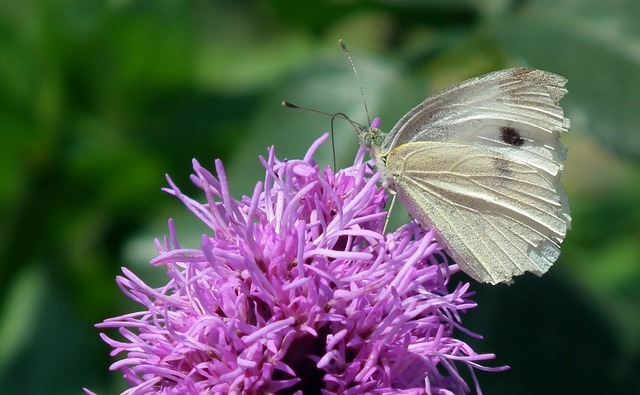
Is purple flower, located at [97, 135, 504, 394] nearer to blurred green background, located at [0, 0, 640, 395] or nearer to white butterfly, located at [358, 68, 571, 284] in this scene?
white butterfly, located at [358, 68, 571, 284]

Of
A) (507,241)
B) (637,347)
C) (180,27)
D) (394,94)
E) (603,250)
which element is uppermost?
(180,27)

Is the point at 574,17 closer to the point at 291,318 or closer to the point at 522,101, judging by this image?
the point at 522,101

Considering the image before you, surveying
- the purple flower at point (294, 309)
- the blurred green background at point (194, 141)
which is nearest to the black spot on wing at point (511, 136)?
the purple flower at point (294, 309)

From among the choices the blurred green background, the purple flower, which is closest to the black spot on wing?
the purple flower

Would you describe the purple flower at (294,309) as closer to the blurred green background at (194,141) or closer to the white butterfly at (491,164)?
the white butterfly at (491,164)

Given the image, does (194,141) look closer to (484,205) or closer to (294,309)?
(484,205)

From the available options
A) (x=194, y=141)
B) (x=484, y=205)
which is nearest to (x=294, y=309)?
(x=484, y=205)

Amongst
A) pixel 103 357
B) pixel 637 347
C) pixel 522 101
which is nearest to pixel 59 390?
pixel 103 357
